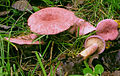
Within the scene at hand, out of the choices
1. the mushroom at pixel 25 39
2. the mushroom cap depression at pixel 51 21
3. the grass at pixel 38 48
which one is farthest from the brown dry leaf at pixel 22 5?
the mushroom at pixel 25 39

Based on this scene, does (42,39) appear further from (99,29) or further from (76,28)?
(99,29)

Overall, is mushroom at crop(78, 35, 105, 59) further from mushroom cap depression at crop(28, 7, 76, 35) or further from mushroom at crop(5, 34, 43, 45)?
mushroom at crop(5, 34, 43, 45)

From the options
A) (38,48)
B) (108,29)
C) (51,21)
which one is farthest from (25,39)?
(108,29)

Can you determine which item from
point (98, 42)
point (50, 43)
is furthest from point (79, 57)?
point (50, 43)

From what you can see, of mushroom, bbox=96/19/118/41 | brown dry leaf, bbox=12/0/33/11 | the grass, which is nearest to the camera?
the grass

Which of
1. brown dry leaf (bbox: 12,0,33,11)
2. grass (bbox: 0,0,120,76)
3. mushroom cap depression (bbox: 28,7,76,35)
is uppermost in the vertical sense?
brown dry leaf (bbox: 12,0,33,11)

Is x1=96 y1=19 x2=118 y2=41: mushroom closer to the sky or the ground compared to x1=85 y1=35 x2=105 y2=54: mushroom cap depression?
closer to the sky

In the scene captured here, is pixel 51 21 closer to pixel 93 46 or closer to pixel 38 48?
pixel 38 48

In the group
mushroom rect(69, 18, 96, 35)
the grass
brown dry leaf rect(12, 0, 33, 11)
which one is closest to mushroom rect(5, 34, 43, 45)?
the grass

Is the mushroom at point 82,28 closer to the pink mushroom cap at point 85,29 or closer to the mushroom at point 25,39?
the pink mushroom cap at point 85,29
